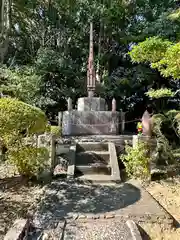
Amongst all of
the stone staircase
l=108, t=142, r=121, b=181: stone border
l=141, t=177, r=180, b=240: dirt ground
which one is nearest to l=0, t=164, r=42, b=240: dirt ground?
the stone staircase

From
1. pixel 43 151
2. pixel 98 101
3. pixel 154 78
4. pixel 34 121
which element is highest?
pixel 154 78

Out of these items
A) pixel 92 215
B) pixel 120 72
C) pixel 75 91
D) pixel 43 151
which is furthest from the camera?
pixel 120 72

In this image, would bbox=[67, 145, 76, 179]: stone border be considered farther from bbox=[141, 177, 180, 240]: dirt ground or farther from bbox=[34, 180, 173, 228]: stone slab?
bbox=[141, 177, 180, 240]: dirt ground

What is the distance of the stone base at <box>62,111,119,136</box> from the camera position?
11.1 meters

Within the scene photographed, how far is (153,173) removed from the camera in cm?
653

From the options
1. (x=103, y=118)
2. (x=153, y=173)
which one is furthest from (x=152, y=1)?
(x=153, y=173)

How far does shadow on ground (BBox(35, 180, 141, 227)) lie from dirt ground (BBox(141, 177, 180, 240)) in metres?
0.50

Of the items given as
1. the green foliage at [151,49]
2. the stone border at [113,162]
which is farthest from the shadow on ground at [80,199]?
the green foliage at [151,49]

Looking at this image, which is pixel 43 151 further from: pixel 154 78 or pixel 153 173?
pixel 154 78

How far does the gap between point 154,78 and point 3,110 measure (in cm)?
1114

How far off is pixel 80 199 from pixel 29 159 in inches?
65.7

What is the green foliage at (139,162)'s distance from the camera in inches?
251

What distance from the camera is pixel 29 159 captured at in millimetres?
5953

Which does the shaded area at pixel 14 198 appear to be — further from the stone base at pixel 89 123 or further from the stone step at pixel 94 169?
the stone base at pixel 89 123
